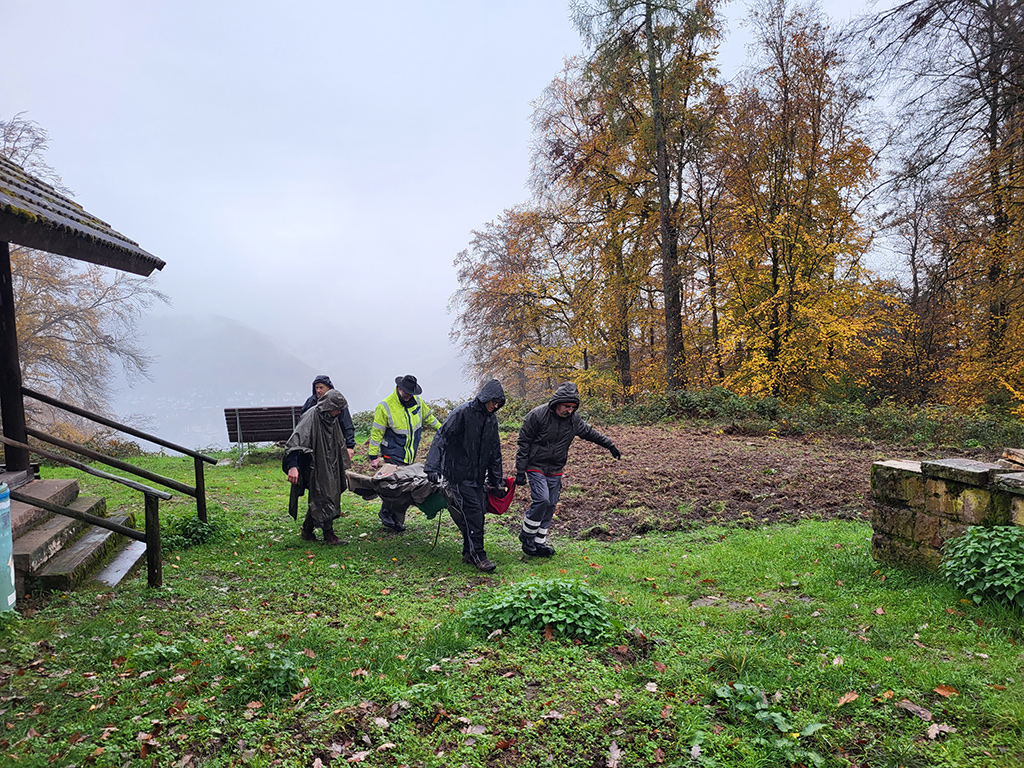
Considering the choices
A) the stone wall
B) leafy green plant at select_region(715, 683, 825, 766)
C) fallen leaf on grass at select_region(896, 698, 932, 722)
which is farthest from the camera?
the stone wall

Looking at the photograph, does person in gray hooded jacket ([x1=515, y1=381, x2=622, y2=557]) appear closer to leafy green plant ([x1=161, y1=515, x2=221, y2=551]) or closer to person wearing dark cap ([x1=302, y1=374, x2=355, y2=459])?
person wearing dark cap ([x1=302, y1=374, x2=355, y2=459])

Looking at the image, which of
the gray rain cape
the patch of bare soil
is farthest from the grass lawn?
the patch of bare soil

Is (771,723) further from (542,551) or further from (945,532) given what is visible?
(542,551)

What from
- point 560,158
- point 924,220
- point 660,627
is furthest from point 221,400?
point 660,627

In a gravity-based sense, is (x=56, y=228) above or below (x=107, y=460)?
above

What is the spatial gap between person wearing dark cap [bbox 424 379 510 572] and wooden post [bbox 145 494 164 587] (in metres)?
2.48

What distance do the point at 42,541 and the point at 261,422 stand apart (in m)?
8.65

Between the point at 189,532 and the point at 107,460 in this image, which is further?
the point at 189,532

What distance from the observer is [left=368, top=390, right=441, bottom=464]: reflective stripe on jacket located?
25.5 ft

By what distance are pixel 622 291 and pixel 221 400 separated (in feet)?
281

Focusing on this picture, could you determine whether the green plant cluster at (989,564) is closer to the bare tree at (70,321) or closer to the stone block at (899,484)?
the stone block at (899,484)

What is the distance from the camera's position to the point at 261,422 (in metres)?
13.4

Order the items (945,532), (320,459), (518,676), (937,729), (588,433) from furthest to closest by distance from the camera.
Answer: (588,433)
(320,459)
(945,532)
(518,676)
(937,729)

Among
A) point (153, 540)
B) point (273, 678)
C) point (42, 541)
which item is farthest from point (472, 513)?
point (42, 541)
